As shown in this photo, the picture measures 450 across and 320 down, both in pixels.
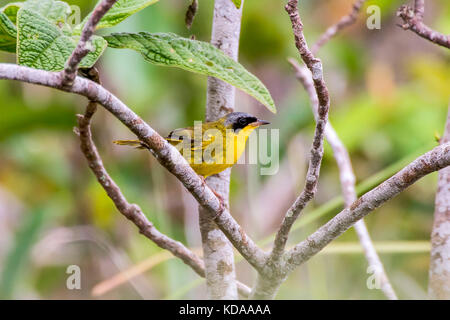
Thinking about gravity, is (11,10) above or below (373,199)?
above

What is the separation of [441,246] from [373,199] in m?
0.37

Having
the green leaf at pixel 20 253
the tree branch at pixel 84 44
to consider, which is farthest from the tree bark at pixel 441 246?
the green leaf at pixel 20 253

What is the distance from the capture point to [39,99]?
2822 millimetres

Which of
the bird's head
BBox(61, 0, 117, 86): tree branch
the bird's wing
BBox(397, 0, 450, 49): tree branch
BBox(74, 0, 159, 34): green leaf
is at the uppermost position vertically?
BBox(397, 0, 450, 49): tree branch

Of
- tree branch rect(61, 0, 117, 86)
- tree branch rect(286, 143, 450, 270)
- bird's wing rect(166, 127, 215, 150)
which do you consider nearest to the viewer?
tree branch rect(61, 0, 117, 86)

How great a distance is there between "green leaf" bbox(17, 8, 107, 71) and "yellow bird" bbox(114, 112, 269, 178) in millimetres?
606

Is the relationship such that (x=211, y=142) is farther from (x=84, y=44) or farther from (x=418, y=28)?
(x=84, y=44)

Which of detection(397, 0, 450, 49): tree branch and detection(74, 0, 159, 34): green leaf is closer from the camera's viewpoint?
detection(74, 0, 159, 34): green leaf

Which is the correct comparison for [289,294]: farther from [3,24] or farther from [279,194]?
[3,24]

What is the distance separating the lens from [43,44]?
857 mm

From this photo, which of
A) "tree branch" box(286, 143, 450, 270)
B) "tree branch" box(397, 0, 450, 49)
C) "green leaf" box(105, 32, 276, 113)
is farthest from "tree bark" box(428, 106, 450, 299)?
"green leaf" box(105, 32, 276, 113)

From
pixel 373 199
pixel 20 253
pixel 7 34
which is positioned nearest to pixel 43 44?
pixel 7 34

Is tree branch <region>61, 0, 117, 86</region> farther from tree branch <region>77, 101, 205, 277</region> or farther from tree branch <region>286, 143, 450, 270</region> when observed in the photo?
tree branch <region>286, 143, 450, 270</region>

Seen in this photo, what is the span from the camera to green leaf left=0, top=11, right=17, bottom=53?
0.95m
